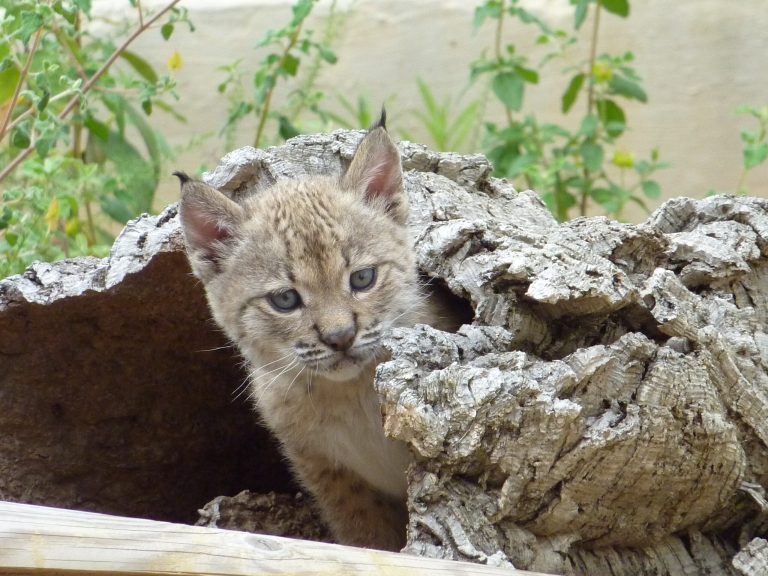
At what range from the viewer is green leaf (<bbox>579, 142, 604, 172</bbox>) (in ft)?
22.0

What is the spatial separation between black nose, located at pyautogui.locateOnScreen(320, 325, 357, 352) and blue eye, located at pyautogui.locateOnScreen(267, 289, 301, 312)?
0.85 feet

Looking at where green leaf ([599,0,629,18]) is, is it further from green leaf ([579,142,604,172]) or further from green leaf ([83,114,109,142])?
green leaf ([83,114,109,142])

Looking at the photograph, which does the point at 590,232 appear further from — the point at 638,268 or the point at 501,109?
the point at 501,109

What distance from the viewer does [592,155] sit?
267 inches

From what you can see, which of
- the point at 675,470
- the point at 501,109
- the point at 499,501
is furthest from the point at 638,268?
the point at 501,109

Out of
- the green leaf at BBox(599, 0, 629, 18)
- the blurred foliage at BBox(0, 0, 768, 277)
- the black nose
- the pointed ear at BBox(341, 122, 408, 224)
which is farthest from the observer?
the green leaf at BBox(599, 0, 629, 18)

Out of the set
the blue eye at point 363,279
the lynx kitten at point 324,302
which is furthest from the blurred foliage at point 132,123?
the blue eye at point 363,279

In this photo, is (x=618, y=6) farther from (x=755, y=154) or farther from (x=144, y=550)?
(x=144, y=550)

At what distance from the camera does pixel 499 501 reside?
123 inches

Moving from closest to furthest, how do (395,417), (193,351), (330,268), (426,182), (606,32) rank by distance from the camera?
(395,417) → (330,268) → (426,182) → (193,351) → (606,32)

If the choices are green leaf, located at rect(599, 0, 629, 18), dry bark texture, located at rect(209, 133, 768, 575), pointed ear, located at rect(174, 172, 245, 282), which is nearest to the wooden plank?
dry bark texture, located at rect(209, 133, 768, 575)

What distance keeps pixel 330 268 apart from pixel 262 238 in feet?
1.21

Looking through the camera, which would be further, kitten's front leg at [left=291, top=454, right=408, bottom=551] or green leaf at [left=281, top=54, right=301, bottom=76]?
green leaf at [left=281, top=54, right=301, bottom=76]

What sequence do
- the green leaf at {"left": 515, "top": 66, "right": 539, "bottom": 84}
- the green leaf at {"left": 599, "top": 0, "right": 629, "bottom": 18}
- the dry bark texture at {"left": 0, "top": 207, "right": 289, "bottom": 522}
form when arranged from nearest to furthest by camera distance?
the dry bark texture at {"left": 0, "top": 207, "right": 289, "bottom": 522} < the green leaf at {"left": 515, "top": 66, "right": 539, "bottom": 84} < the green leaf at {"left": 599, "top": 0, "right": 629, "bottom": 18}
